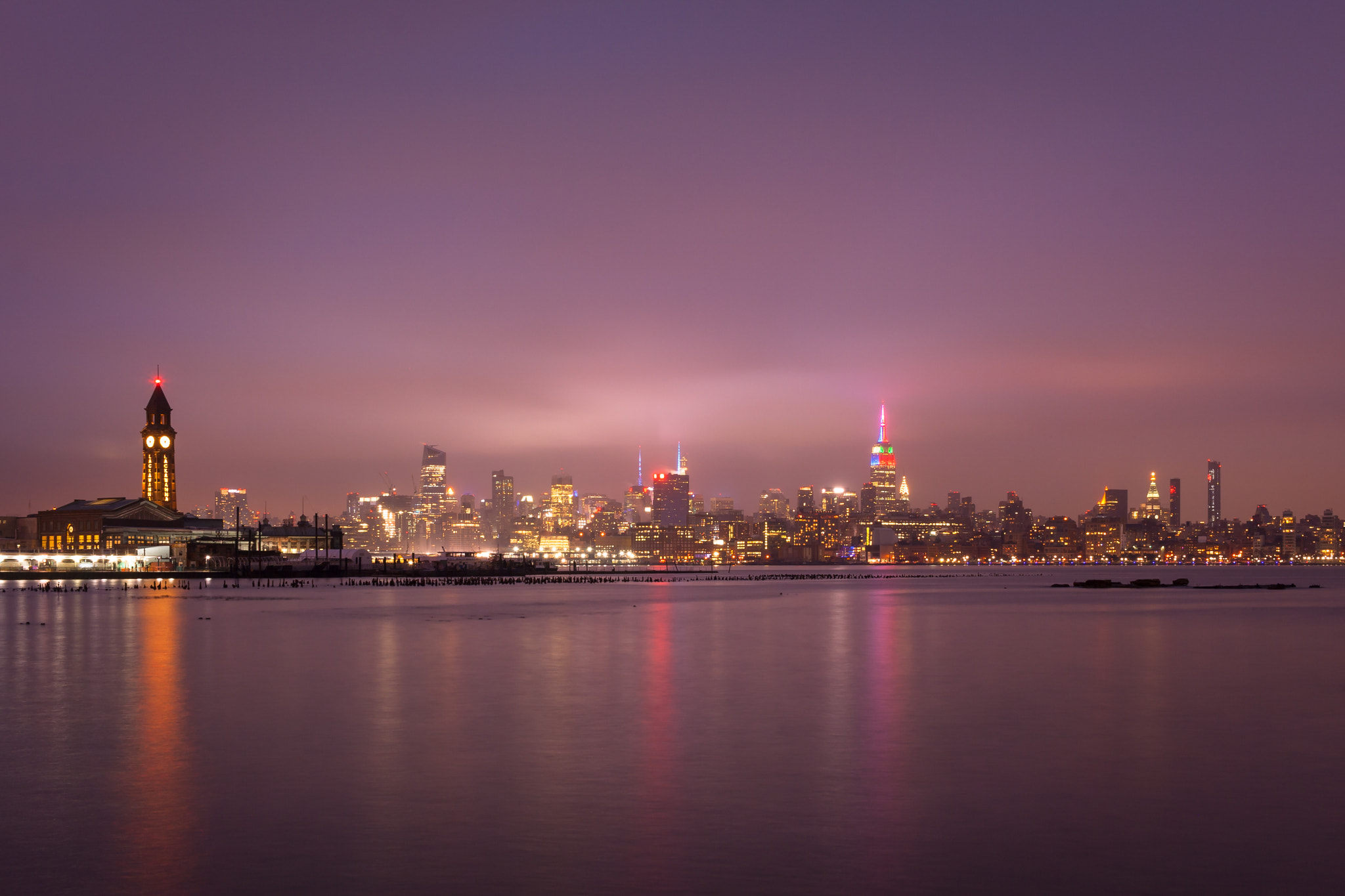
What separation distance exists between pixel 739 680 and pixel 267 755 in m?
21.5

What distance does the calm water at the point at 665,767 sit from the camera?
18141mm

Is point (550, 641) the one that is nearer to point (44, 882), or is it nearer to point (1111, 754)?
point (1111, 754)

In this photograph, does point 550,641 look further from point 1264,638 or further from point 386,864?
point 386,864

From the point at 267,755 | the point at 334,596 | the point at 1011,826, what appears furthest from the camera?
the point at 334,596

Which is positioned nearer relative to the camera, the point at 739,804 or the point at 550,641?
the point at 739,804

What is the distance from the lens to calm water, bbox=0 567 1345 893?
1814 centimetres

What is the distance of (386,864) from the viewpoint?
18.2 m

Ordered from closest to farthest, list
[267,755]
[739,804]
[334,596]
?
[739,804]
[267,755]
[334,596]

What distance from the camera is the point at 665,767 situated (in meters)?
26.9

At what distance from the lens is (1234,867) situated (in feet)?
59.9

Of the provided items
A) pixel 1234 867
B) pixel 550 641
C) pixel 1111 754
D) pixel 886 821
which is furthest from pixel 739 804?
pixel 550 641

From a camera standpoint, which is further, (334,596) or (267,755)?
(334,596)

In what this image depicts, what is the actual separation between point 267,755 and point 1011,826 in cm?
1695

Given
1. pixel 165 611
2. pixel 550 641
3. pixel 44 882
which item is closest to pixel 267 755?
pixel 44 882
